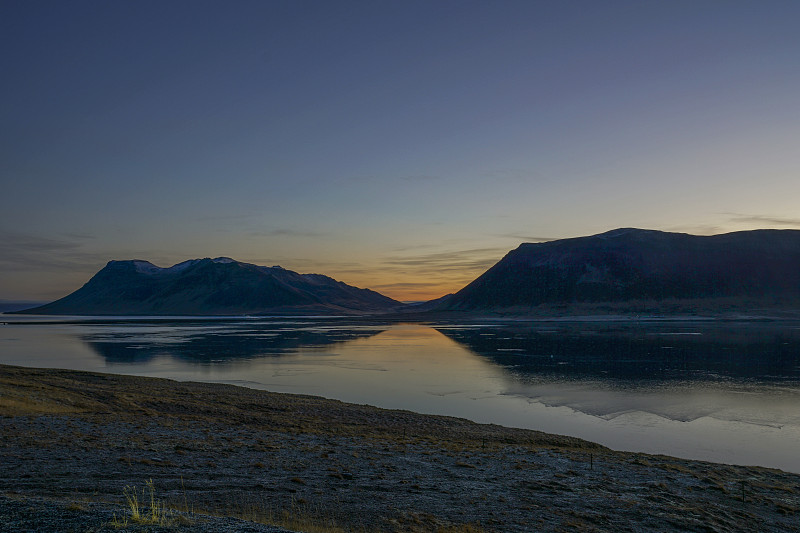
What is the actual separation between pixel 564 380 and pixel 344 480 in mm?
28674

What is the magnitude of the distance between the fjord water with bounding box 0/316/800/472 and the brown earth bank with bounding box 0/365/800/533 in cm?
468

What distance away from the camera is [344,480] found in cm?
1395

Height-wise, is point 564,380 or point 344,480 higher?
point 344,480

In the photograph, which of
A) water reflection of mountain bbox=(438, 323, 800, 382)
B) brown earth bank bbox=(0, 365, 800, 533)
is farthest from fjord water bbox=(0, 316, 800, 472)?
brown earth bank bbox=(0, 365, 800, 533)

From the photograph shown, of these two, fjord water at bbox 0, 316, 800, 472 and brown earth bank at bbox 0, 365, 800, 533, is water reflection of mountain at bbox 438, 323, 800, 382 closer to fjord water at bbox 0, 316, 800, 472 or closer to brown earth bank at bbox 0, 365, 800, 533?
fjord water at bbox 0, 316, 800, 472

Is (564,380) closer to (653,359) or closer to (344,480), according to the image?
(653,359)

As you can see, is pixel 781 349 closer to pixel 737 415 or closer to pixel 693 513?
pixel 737 415

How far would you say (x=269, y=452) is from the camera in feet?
56.1

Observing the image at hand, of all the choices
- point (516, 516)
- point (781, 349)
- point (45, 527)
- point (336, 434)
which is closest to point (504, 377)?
point (336, 434)

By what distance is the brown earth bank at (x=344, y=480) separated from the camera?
34.1 ft

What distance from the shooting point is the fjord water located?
23375 millimetres

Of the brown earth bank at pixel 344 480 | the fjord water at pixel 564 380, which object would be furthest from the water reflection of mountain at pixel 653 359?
the brown earth bank at pixel 344 480

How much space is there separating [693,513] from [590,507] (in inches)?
93.3

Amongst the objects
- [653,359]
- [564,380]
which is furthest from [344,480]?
[653,359]
